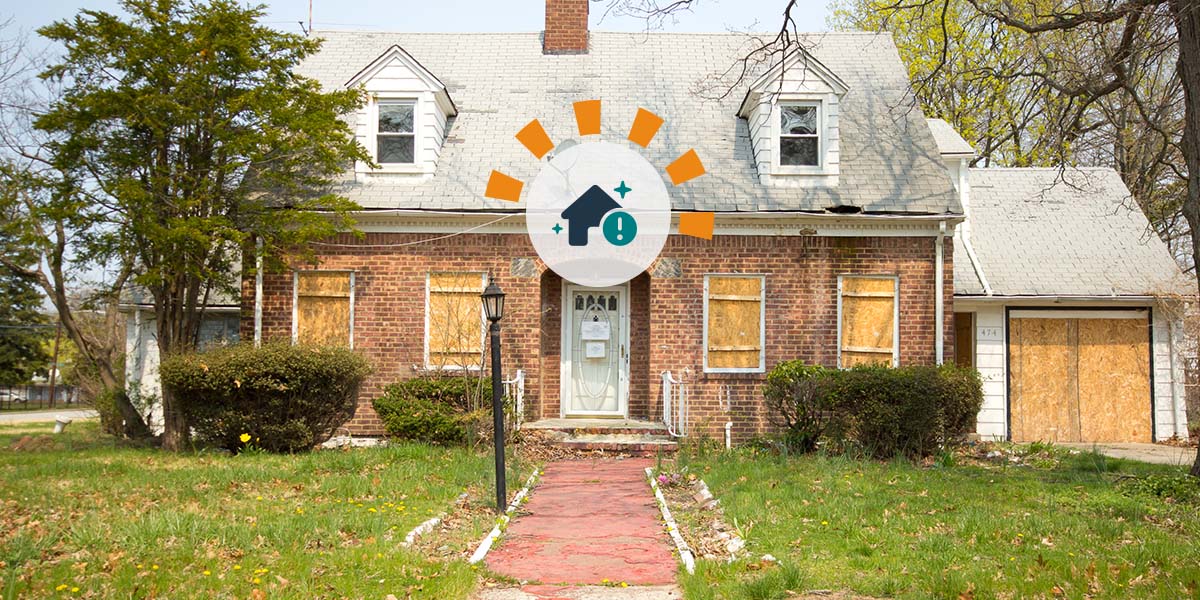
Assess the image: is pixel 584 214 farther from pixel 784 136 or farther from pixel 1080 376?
pixel 1080 376

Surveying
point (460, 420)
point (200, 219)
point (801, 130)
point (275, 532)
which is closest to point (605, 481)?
point (460, 420)

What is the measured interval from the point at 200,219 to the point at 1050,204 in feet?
53.6

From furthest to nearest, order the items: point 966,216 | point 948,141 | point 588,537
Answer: point 948,141
point 966,216
point 588,537

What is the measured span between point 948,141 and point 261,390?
13692 millimetres

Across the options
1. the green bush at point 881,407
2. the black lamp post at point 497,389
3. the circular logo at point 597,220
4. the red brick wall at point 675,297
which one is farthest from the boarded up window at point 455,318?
the black lamp post at point 497,389

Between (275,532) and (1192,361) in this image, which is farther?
(1192,361)

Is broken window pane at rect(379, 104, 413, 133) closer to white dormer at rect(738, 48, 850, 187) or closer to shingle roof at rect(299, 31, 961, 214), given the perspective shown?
shingle roof at rect(299, 31, 961, 214)

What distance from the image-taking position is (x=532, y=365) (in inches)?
616

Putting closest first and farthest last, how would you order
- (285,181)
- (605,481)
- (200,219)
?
(605,481), (200,219), (285,181)

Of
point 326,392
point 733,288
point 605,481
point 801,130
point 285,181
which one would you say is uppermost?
point 801,130

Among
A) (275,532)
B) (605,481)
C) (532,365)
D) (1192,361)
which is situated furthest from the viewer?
(1192,361)

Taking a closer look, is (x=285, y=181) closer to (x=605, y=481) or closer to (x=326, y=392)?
(x=326, y=392)

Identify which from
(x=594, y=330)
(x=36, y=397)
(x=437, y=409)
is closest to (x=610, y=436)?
(x=594, y=330)

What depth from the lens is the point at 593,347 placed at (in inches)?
643
